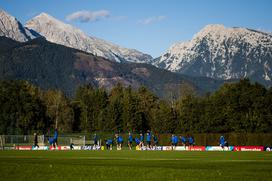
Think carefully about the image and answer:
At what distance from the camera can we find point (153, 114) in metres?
144

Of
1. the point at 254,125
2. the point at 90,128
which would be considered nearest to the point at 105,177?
the point at 254,125

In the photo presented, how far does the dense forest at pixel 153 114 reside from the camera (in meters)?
114

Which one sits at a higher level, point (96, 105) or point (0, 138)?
point (96, 105)

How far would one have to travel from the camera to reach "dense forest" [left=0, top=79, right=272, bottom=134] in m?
114

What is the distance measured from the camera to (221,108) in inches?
4648

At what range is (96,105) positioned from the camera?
15750 cm

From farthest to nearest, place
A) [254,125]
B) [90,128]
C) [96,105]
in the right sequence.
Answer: [96,105], [90,128], [254,125]

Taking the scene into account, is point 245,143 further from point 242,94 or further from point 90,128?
point 90,128

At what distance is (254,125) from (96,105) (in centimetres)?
5732

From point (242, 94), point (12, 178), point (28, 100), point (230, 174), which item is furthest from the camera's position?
point (28, 100)

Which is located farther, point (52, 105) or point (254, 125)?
point (52, 105)

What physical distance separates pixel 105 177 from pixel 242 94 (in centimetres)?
10207

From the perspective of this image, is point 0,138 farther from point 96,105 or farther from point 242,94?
point 96,105

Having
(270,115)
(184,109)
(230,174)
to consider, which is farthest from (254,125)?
(230,174)
